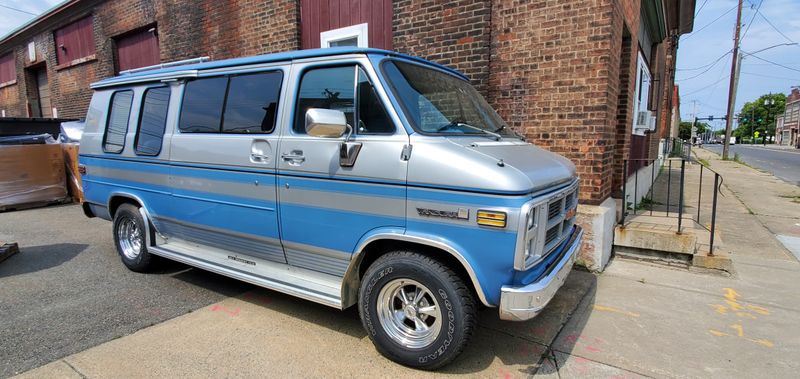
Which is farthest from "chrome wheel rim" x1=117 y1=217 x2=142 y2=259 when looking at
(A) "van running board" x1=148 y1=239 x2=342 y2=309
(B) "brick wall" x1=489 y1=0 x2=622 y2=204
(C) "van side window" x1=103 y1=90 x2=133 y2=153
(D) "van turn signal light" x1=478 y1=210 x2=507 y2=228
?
(B) "brick wall" x1=489 y1=0 x2=622 y2=204

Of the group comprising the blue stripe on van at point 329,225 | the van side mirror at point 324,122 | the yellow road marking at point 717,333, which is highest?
the van side mirror at point 324,122

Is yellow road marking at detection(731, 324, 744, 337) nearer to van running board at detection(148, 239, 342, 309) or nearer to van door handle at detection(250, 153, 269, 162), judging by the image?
van running board at detection(148, 239, 342, 309)

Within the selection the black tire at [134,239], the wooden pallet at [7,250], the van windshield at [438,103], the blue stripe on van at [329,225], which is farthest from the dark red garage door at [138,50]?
the van windshield at [438,103]

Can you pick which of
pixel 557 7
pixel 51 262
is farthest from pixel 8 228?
pixel 557 7

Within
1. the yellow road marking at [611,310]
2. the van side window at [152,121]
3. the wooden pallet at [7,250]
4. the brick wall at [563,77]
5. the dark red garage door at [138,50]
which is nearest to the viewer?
the yellow road marking at [611,310]

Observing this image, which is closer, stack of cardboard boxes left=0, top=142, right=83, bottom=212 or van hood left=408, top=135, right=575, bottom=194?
van hood left=408, top=135, right=575, bottom=194

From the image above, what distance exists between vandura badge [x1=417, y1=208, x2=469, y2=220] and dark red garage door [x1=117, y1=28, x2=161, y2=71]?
10.6 m

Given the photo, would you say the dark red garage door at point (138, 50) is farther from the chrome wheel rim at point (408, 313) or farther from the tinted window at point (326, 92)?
the chrome wheel rim at point (408, 313)

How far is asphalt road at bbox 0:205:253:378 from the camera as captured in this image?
129 inches

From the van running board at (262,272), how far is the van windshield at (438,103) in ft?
4.53

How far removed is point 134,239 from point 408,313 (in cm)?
359

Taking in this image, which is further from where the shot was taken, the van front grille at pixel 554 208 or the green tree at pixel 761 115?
the green tree at pixel 761 115

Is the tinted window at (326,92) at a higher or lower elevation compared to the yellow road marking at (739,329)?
higher

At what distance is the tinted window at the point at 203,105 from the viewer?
392 centimetres
